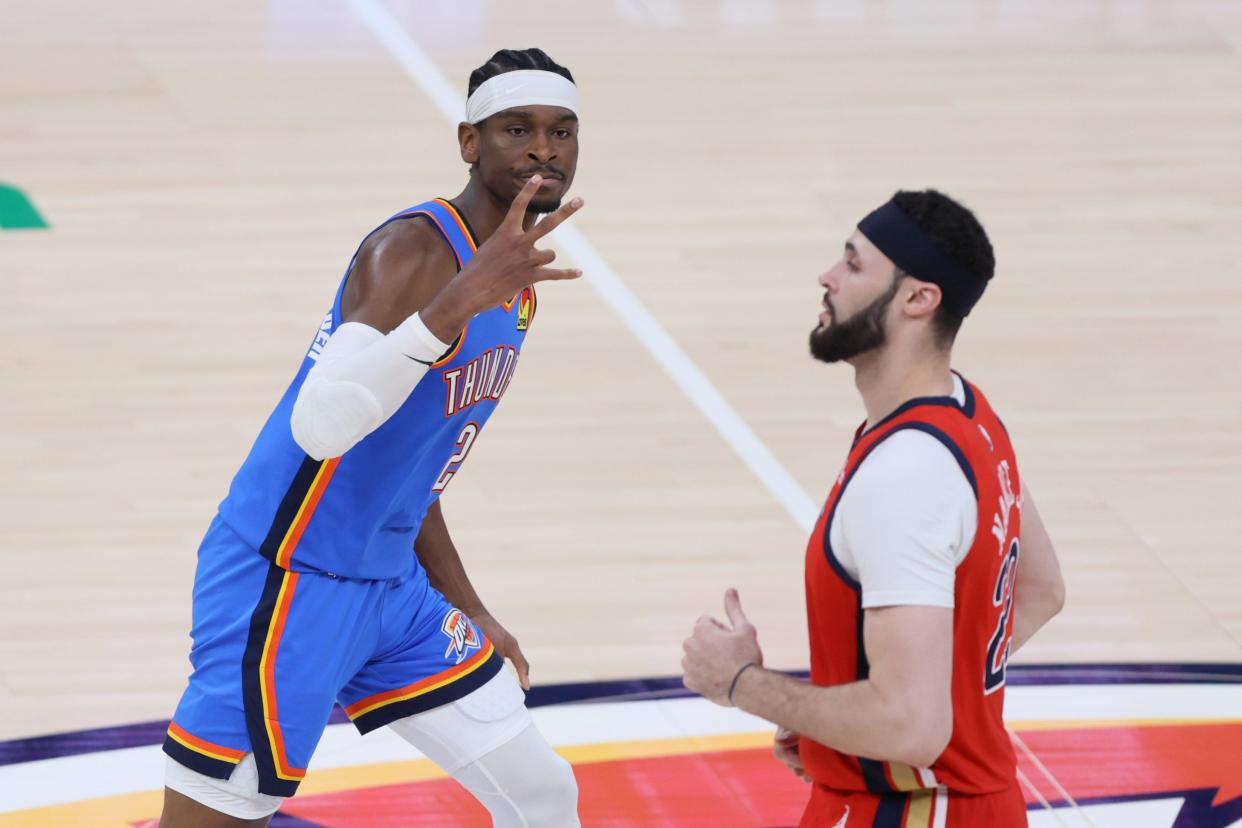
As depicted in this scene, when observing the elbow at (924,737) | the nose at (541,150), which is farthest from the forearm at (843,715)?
the nose at (541,150)

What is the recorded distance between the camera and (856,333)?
10.8 feet

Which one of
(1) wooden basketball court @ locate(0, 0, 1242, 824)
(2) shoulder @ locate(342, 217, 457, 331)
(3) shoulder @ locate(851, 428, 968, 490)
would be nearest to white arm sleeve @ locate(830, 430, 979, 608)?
(3) shoulder @ locate(851, 428, 968, 490)

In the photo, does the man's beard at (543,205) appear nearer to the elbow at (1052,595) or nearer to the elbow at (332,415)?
the elbow at (332,415)

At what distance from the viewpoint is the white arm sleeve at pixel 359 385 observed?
3.50m

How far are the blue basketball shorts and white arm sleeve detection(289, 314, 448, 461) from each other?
1.73 feet

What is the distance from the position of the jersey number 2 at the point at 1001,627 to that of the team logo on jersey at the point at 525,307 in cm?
126

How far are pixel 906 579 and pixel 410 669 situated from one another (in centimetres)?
151

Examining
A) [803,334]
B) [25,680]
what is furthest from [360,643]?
[803,334]

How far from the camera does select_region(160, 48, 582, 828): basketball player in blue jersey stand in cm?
386

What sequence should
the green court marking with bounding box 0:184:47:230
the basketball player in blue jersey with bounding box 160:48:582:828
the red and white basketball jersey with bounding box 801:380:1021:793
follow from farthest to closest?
the green court marking with bounding box 0:184:47:230 → the basketball player in blue jersey with bounding box 160:48:582:828 → the red and white basketball jersey with bounding box 801:380:1021:793

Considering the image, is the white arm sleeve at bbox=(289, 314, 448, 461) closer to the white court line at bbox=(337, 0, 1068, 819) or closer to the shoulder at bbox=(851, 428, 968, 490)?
the shoulder at bbox=(851, 428, 968, 490)

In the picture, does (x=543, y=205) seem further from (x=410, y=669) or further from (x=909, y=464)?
(x=909, y=464)

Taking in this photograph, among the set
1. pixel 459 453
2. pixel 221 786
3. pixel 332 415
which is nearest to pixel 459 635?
pixel 459 453

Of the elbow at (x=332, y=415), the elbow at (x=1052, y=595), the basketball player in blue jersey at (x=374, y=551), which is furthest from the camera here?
the basketball player in blue jersey at (x=374, y=551)
